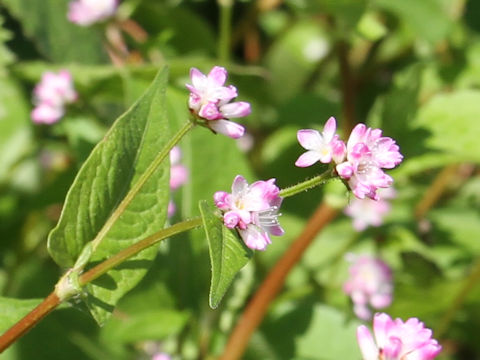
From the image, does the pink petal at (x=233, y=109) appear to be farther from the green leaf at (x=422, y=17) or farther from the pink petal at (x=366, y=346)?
the green leaf at (x=422, y=17)

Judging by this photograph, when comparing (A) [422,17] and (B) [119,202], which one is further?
(A) [422,17]

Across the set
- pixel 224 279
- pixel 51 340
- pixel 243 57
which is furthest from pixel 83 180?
pixel 243 57

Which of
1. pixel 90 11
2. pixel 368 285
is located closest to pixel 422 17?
pixel 368 285

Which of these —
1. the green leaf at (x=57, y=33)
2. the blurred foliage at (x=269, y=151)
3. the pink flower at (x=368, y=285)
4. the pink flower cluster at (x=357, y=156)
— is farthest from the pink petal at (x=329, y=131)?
the green leaf at (x=57, y=33)

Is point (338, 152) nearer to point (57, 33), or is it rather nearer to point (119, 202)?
point (119, 202)

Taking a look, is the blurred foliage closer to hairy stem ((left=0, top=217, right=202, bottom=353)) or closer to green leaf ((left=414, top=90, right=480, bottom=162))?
green leaf ((left=414, top=90, right=480, bottom=162))
